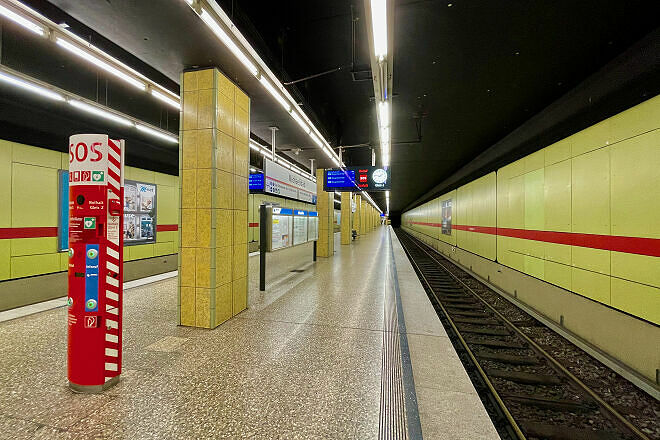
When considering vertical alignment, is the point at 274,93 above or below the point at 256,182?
above

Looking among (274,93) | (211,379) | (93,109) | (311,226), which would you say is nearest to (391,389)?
(211,379)

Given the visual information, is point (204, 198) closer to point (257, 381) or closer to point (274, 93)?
point (274, 93)

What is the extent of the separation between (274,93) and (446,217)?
12262 millimetres

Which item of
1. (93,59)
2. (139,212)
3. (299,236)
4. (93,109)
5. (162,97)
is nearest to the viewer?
(93,59)

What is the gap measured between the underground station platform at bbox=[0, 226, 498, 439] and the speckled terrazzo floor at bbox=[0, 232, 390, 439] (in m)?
0.01

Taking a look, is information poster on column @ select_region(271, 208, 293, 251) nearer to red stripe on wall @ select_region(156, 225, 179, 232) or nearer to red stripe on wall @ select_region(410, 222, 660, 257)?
red stripe on wall @ select_region(156, 225, 179, 232)

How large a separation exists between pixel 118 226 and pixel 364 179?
764 centimetres

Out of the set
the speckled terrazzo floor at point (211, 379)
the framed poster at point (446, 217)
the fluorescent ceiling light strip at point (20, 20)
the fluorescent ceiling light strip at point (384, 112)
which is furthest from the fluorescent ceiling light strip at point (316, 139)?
the framed poster at point (446, 217)

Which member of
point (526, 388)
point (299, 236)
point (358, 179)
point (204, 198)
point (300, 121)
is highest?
point (300, 121)

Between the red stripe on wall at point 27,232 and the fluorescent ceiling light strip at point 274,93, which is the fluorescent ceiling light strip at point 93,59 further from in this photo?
the red stripe on wall at point 27,232

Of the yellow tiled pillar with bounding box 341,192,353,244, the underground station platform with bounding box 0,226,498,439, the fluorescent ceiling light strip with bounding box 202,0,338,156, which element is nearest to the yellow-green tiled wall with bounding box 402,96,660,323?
the underground station platform with bounding box 0,226,498,439

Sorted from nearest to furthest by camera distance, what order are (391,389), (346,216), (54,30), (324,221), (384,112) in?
(391,389), (54,30), (384,112), (324,221), (346,216)

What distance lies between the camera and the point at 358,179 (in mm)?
9383

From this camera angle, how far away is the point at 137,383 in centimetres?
246
